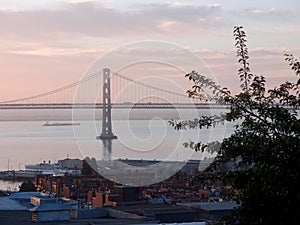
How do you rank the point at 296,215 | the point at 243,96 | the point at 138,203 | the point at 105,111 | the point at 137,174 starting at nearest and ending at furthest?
the point at 296,215, the point at 243,96, the point at 138,203, the point at 137,174, the point at 105,111

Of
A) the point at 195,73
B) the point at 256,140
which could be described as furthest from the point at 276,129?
the point at 195,73

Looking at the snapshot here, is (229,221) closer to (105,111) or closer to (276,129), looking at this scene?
(276,129)

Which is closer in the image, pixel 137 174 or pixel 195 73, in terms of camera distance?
pixel 195 73

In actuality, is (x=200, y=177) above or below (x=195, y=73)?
below

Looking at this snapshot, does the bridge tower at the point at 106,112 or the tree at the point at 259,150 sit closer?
the tree at the point at 259,150

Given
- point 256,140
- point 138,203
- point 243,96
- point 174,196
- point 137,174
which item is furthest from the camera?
point 137,174

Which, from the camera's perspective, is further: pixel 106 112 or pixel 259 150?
pixel 106 112

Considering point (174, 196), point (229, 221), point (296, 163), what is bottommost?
point (174, 196)

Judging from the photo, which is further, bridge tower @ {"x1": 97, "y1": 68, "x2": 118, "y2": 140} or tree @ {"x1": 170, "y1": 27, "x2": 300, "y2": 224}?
bridge tower @ {"x1": 97, "y1": 68, "x2": 118, "y2": 140}
